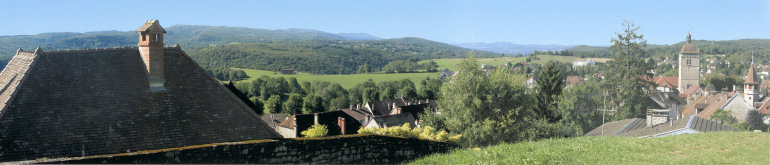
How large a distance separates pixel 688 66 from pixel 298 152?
128968 mm

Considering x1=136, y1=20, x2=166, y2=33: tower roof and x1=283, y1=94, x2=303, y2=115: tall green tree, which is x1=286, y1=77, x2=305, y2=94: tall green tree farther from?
x1=136, y1=20, x2=166, y2=33: tower roof

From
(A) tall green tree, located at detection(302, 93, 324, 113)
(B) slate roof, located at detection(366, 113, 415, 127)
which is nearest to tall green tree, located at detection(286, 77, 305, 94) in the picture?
(A) tall green tree, located at detection(302, 93, 324, 113)

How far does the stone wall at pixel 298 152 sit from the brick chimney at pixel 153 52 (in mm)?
6622

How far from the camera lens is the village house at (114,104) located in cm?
1356

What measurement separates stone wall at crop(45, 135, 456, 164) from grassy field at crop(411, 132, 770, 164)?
1.88 feet

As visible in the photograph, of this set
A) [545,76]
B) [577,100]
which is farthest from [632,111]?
[545,76]

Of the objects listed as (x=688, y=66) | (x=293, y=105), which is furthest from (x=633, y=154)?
(x=688, y=66)

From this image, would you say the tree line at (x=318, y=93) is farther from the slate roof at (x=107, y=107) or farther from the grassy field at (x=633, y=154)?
the grassy field at (x=633, y=154)

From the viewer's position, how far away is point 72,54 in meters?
15.3

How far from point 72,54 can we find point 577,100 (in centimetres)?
5202

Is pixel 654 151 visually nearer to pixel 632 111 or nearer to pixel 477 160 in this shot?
pixel 477 160

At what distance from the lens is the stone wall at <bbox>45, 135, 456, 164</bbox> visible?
9.33m

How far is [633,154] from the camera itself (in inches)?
502

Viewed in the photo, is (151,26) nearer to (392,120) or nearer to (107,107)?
(107,107)
